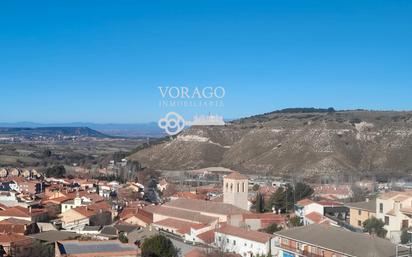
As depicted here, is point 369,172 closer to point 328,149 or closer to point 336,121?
point 328,149

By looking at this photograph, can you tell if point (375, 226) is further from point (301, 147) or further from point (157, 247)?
point (301, 147)

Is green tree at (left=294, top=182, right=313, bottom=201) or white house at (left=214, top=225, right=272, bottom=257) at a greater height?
green tree at (left=294, top=182, right=313, bottom=201)

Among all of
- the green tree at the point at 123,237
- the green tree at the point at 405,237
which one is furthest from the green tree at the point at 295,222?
the green tree at the point at 123,237

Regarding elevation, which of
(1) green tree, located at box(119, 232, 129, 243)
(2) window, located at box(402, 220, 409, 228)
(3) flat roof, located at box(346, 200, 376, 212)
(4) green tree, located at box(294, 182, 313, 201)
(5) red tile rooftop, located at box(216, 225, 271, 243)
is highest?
(3) flat roof, located at box(346, 200, 376, 212)

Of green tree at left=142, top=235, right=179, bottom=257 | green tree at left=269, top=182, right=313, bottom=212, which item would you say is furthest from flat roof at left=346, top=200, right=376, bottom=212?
green tree at left=142, top=235, right=179, bottom=257

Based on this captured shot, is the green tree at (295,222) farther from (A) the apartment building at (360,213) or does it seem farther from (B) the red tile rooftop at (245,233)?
(B) the red tile rooftop at (245,233)

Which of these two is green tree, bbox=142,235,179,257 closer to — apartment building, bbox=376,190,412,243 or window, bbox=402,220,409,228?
apartment building, bbox=376,190,412,243
